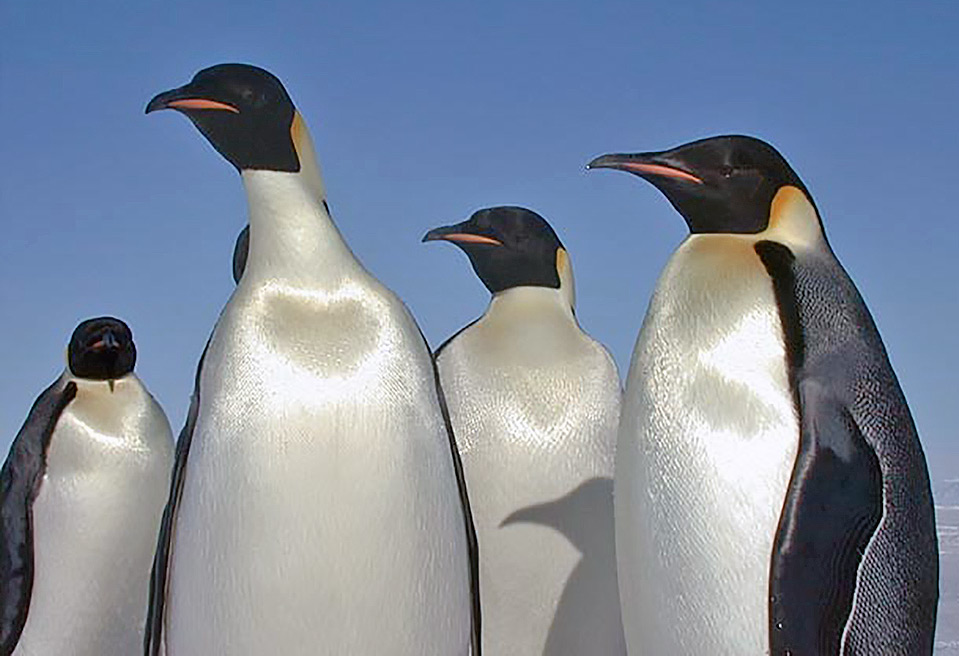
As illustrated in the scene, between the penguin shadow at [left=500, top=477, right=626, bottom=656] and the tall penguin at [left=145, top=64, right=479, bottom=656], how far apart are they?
1.03 metres

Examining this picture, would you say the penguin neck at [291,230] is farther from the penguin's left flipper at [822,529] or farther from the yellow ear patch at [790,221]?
the penguin's left flipper at [822,529]

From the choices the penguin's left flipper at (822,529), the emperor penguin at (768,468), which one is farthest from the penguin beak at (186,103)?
the penguin's left flipper at (822,529)

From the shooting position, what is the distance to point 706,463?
3512 millimetres

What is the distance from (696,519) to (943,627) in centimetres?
606

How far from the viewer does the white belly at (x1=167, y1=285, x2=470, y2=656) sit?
3.75 metres

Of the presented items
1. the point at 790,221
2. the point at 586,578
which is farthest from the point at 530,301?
the point at 790,221

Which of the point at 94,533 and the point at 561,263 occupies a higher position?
the point at 561,263

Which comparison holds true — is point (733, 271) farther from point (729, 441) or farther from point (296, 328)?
point (296, 328)

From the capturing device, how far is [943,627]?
8.88 m

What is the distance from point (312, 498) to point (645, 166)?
1.29m

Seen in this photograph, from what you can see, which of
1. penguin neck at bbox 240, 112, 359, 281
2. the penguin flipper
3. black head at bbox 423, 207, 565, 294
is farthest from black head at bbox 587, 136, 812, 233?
the penguin flipper

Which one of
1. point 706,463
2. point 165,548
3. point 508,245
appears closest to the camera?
point 706,463

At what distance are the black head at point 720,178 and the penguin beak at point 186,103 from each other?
1128 mm

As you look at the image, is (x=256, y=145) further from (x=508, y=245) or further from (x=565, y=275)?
(x=565, y=275)
